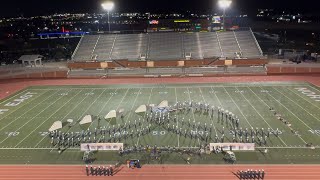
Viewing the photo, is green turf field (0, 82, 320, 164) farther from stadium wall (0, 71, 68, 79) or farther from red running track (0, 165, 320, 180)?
stadium wall (0, 71, 68, 79)

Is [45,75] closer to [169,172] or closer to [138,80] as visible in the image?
[138,80]

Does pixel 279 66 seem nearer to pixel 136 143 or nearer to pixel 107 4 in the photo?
pixel 107 4

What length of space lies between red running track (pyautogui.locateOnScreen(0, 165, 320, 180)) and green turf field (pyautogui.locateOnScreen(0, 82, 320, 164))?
2.06 feet

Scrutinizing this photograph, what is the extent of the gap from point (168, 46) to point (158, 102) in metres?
19.3

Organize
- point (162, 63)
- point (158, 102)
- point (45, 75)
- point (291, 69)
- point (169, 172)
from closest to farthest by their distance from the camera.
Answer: point (169, 172), point (158, 102), point (291, 69), point (45, 75), point (162, 63)

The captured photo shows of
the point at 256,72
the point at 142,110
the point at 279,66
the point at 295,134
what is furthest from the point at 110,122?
the point at 279,66

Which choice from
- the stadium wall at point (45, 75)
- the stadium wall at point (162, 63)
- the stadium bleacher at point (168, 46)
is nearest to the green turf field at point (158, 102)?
the stadium wall at point (45, 75)

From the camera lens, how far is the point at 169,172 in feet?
43.5

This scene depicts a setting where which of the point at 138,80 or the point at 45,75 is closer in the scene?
the point at 138,80

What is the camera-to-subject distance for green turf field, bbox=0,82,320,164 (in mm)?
15008

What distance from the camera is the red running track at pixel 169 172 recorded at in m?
12.8

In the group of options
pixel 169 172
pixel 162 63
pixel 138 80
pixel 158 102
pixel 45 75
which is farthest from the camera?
pixel 162 63

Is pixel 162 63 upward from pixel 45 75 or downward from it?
upward

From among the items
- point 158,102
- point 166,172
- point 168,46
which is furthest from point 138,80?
point 166,172
